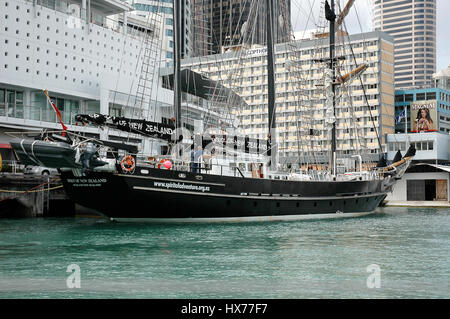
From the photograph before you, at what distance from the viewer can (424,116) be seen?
94.2 meters

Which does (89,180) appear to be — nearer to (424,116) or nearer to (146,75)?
(146,75)

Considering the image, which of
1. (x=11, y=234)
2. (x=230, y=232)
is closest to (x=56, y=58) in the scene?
(x=11, y=234)

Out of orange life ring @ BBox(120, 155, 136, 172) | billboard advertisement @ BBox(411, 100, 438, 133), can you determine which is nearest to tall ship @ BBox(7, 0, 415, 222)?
A: orange life ring @ BBox(120, 155, 136, 172)

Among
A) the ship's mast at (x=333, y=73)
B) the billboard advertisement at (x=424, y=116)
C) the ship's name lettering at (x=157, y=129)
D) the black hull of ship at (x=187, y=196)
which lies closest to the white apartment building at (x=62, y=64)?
the ship's name lettering at (x=157, y=129)

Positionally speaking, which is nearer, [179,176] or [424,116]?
[179,176]

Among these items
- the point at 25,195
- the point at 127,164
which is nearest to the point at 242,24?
the point at 25,195

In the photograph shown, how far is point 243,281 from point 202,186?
1289 centimetres

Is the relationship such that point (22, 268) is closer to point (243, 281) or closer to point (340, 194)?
point (243, 281)

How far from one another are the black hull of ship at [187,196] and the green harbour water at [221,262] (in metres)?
1.34

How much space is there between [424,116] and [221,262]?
298 feet

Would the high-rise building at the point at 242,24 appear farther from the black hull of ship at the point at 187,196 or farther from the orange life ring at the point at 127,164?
the orange life ring at the point at 127,164

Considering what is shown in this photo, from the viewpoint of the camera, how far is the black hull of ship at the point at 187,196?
71.2 feet

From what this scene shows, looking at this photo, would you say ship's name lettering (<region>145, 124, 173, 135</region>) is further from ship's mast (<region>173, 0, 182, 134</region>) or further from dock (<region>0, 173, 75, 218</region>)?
dock (<region>0, 173, 75, 218</region>)

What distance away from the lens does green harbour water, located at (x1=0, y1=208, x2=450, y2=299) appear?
934cm
